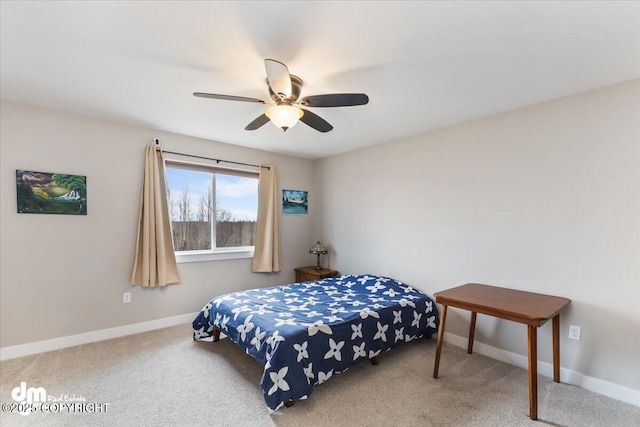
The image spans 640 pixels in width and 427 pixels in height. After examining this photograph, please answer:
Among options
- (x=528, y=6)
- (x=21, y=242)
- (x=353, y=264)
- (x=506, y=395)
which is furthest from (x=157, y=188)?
(x=506, y=395)

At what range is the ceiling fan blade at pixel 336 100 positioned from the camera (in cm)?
192

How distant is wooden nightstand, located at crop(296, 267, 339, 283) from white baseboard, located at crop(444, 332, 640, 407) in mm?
1951

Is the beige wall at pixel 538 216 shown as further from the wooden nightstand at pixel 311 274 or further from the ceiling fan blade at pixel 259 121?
the ceiling fan blade at pixel 259 121

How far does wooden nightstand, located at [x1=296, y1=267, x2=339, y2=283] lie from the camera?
4295 millimetres

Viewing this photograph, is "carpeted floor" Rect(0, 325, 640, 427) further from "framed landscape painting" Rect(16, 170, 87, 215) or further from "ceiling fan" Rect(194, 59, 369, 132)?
"ceiling fan" Rect(194, 59, 369, 132)

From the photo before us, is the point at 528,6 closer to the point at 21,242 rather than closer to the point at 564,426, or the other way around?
the point at 564,426

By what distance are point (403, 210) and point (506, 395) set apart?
205 cm

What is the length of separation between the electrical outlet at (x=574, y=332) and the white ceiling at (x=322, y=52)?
1924 mm

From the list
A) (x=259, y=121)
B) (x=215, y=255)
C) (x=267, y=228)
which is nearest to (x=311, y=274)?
(x=267, y=228)

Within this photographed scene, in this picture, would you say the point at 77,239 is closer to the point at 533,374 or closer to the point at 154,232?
the point at 154,232

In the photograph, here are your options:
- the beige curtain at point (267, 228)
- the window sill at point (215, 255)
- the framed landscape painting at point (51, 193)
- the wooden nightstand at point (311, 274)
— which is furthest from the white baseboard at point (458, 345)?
the wooden nightstand at point (311, 274)

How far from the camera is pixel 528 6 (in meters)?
1.45

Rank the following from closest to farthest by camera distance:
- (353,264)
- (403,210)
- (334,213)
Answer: (403,210), (353,264), (334,213)

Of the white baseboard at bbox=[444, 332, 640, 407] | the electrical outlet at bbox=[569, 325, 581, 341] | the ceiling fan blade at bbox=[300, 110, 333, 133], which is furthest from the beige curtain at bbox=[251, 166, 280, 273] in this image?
the electrical outlet at bbox=[569, 325, 581, 341]
